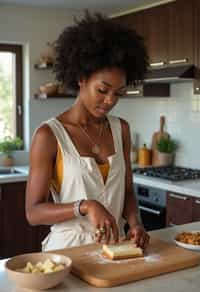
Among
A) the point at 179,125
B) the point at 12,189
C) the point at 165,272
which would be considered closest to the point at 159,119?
the point at 179,125

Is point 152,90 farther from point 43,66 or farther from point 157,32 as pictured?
point 43,66

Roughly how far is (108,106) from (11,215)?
7.65ft

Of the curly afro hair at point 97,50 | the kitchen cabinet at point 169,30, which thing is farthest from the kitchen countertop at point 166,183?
the curly afro hair at point 97,50

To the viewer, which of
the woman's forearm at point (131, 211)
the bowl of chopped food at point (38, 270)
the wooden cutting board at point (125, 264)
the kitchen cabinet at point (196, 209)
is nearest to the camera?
the bowl of chopped food at point (38, 270)

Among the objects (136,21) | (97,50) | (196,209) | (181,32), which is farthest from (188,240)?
(136,21)

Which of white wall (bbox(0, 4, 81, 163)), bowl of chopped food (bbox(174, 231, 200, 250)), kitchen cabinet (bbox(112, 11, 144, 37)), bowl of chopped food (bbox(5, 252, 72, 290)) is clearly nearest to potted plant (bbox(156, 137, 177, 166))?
kitchen cabinet (bbox(112, 11, 144, 37))

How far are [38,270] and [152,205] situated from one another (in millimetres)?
2246

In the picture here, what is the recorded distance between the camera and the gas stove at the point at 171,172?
337 cm

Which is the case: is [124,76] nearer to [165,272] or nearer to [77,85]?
[77,85]

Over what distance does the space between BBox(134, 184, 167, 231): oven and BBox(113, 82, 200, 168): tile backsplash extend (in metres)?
0.53

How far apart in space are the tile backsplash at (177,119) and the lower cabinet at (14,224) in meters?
1.22

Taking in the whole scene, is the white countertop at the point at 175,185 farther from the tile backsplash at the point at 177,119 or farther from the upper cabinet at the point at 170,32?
the upper cabinet at the point at 170,32

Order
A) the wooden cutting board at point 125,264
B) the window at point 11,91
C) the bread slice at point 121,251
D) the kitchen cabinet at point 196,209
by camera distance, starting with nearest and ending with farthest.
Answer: the wooden cutting board at point 125,264
the bread slice at point 121,251
the kitchen cabinet at point 196,209
the window at point 11,91

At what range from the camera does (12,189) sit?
373 cm
